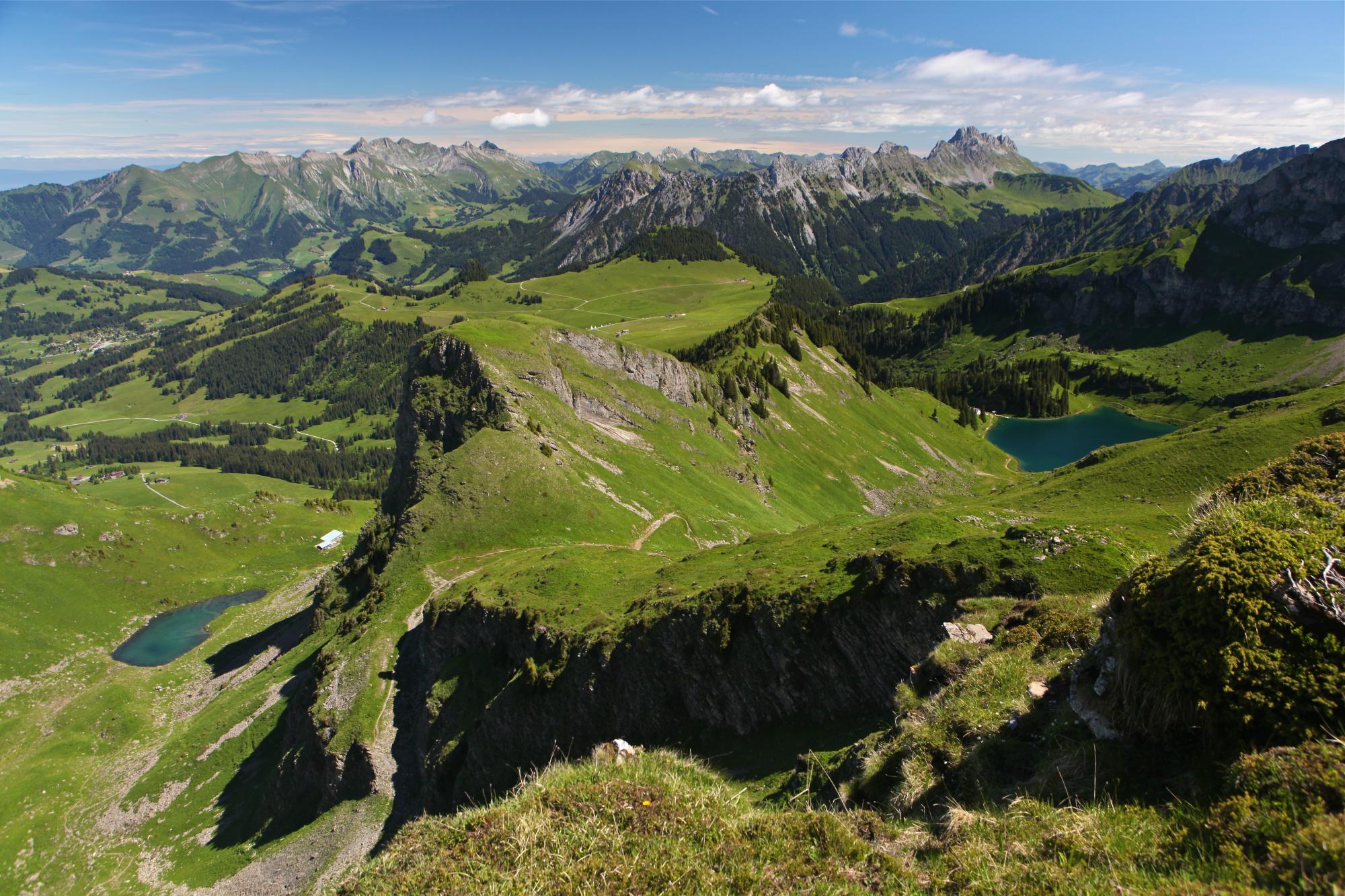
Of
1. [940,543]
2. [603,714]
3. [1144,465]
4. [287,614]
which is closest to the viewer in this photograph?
[940,543]

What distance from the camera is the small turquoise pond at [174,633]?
117 meters

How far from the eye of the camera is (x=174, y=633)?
415 feet

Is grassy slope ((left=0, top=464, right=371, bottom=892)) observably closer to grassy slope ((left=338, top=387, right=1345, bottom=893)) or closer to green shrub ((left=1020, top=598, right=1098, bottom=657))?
grassy slope ((left=338, top=387, right=1345, bottom=893))

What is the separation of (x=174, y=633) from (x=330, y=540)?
132ft

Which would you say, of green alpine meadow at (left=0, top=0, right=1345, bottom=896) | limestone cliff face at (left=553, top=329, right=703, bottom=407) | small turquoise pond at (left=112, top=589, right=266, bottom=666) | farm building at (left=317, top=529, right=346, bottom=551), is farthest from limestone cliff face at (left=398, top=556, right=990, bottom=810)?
farm building at (left=317, top=529, right=346, bottom=551)

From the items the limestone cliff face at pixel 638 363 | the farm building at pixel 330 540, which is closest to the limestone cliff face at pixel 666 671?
the limestone cliff face at pixel 638 363

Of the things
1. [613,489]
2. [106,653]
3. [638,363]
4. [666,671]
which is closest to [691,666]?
[666,671]

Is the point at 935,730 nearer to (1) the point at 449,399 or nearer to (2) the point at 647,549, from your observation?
(2) the point at 647,549

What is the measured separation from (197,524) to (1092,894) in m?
205

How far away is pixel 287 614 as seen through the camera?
12006 cm

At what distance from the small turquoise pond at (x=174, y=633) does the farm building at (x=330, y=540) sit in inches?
744

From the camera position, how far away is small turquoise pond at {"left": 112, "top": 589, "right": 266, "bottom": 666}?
383ft

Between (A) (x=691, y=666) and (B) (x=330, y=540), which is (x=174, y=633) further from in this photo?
(A) (x=691, y=666)

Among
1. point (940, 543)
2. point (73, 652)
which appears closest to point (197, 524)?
point (73, 652)
